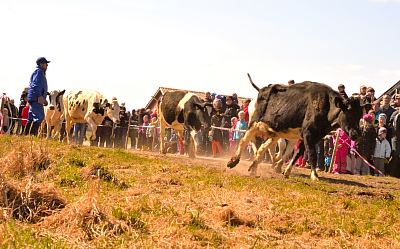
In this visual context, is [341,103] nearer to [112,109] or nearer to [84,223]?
[84,223]

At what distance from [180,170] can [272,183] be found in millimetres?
1714

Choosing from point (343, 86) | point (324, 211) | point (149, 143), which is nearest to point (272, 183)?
point (324, 211)

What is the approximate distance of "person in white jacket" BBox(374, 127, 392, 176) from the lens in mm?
17141

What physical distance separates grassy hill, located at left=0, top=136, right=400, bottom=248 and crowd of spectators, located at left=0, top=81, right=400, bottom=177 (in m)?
4.12

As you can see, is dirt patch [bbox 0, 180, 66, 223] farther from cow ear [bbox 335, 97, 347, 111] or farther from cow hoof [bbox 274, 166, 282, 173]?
cow hoof [bbox 274, 166, 282, 173]

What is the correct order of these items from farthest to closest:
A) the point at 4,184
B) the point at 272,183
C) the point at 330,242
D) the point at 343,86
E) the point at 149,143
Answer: the point at 149,143 → the point at 343,86 → the point at 272,183 → the point at 4,184 → the point at 330,242

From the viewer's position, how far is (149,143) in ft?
85.9

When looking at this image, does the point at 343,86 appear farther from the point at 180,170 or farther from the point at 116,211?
the point at 116,211

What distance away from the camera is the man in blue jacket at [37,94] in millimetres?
14852

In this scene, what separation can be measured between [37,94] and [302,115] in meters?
6.43

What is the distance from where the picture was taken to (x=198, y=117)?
59.7ft

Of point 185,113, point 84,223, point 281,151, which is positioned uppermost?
point 185,113

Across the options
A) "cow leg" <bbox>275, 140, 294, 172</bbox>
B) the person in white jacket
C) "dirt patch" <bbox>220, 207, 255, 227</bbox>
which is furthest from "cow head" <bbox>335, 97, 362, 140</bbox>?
"dirt patch" <bbox>220, 207, 255, 227</bbox>

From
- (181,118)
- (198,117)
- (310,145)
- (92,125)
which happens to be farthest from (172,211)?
(92,125)
